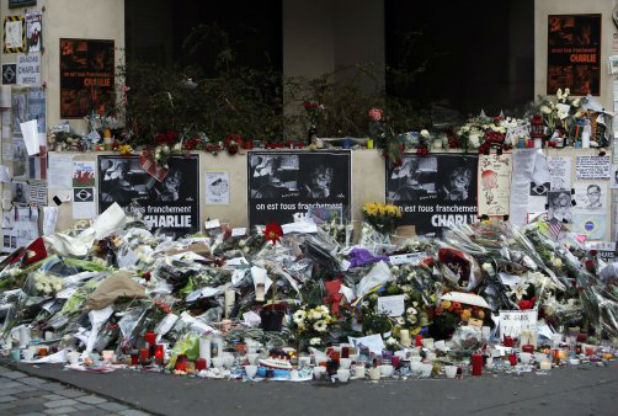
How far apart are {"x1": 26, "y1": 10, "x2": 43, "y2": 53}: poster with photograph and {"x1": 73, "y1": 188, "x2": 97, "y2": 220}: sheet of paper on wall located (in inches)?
66.6

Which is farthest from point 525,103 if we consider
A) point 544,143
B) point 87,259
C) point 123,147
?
point 87,259

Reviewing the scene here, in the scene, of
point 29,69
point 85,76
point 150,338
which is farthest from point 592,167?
point 29,69

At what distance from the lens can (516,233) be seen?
10188mm

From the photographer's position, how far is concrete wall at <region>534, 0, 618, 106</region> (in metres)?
11.8

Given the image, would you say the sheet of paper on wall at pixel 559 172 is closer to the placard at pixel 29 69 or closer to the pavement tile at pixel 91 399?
the placard at pixel 29 69

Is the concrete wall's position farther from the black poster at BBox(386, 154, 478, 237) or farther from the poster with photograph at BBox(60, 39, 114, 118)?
the poster with photograph at BBox(60, 39, 114, 118)

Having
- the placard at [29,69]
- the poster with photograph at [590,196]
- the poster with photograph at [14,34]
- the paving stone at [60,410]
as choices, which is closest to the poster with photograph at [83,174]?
the placard at [29,69]

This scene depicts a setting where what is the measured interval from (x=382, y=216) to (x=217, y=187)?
1907mm

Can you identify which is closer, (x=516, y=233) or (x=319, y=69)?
(x=516, y=233)

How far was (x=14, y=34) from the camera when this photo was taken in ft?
39.4

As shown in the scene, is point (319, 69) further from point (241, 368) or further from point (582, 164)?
point (241, 368)

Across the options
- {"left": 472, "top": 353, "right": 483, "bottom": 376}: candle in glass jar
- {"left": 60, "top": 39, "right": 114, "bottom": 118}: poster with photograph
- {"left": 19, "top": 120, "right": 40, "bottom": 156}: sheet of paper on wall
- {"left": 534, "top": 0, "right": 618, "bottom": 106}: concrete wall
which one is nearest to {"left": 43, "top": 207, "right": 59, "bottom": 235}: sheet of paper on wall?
{"left": 19, "top": 120, "right": 40, "bottom": 156}: sheet of paper on wall

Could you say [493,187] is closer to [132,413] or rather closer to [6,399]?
[132,413]

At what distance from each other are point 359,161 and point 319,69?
2.89 metres
